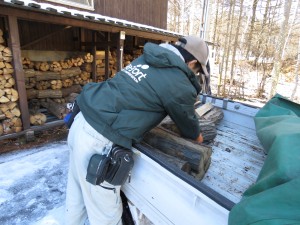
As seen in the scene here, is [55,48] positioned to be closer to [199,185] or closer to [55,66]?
[55,66]

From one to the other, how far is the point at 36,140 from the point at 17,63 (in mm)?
1762

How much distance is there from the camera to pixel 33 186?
3305mm

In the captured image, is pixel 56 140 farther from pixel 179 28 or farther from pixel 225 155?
pixel 179 28

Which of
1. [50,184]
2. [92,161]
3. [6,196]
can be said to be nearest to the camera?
[92,161]

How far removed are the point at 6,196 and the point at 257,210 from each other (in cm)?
340

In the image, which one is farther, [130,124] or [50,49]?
[50,49]

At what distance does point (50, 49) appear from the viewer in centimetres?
671

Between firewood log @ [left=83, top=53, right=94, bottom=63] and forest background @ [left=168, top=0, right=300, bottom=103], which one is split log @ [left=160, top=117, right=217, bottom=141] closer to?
firewood log @ [left=83, top=53, right=94, bottom=63]

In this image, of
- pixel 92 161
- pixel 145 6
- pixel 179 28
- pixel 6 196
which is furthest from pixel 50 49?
pixel 179 28

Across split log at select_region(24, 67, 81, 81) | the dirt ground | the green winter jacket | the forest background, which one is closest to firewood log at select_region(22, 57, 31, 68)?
split log at select_region(24, 67, 81, 81)

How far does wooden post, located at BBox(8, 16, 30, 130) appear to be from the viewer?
13.4ft

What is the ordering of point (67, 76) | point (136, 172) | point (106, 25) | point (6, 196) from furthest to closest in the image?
point (67, 76) → point (106, 25) → point (6, 196) → point (136, 172)

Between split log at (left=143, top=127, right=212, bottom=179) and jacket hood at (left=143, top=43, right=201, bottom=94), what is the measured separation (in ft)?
1.88

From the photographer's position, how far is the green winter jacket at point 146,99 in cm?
168
